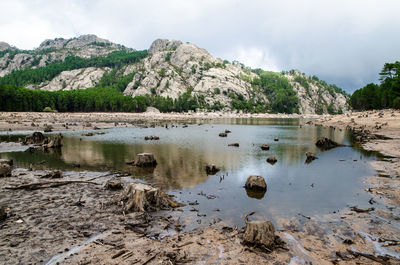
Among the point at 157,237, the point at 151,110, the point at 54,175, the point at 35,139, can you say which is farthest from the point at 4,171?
the point at 151,110

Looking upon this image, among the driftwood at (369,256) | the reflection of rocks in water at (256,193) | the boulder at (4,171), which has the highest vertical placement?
the boulder at (4,171)

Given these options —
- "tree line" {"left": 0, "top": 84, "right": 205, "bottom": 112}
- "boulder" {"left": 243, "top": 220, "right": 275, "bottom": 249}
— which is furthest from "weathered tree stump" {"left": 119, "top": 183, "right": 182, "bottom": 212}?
"tree line" {"left": 0, "top": 84, "right": 205, "bottom": 112}

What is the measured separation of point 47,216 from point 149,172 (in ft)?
35.1

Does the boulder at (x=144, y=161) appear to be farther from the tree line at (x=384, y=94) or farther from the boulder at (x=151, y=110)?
the boulder at (x=151, y=110)

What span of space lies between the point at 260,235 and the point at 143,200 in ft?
21.4

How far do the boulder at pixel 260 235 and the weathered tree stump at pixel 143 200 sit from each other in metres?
5.37

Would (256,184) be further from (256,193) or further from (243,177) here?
(243,177)

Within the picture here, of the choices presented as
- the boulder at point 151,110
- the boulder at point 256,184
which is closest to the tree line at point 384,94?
the boulder at point 256,184

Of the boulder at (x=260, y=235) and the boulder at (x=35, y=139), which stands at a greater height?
the boulder at (x=35, y=139)

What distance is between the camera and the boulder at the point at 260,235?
9375 millimetres

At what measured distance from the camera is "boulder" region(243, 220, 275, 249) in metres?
9.38

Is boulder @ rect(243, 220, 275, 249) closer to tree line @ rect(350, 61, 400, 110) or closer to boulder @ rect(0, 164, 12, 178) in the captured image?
boulder @ rect(0, 164, 12, 178)

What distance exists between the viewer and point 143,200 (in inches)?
515

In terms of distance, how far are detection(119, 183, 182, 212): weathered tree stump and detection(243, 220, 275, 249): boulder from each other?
17.6 feet
